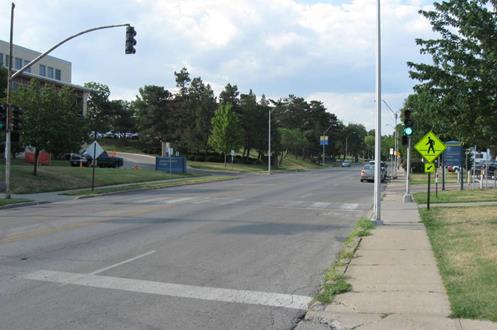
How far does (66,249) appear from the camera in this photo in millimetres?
10531

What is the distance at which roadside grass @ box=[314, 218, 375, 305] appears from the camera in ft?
23.1

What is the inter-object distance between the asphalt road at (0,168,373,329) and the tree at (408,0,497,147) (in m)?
4.20

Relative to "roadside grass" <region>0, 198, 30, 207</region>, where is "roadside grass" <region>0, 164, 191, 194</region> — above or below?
above

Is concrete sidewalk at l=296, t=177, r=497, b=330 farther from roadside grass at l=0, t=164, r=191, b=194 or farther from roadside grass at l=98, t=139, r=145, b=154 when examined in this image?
roadside grass at l=98, t=139, r=145, b=154

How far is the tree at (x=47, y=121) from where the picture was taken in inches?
1280

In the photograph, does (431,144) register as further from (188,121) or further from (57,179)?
(188,121)

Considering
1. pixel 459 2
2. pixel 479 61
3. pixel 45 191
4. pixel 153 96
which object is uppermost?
pixel 153 96

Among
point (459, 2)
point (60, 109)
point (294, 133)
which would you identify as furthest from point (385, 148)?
point (459, 2)

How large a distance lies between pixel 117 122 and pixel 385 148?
189ft

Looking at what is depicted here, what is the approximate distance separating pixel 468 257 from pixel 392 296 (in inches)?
118

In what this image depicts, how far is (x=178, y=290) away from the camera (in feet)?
24.2

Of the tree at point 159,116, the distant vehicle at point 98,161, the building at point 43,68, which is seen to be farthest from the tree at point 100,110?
the distant vehicle at point 98,161

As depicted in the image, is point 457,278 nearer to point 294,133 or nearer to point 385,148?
point 385,148

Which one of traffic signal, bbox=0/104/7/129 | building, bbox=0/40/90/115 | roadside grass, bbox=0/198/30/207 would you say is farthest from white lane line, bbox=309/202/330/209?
building, bbox=0/40/90/115
